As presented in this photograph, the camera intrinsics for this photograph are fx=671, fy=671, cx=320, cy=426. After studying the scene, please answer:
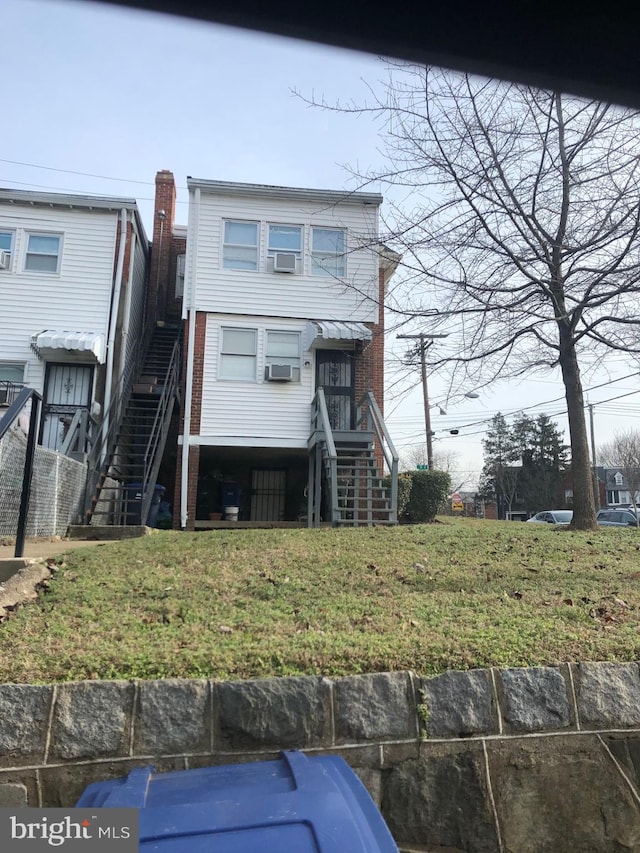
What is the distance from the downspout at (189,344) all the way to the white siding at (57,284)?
1695 millimetres

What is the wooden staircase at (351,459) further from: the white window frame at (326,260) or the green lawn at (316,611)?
the green lawn at (316,611)

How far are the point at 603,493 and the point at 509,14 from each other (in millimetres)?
60124

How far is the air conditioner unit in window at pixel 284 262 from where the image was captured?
48.5 ft

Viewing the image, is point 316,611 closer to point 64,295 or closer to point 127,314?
point 127,314

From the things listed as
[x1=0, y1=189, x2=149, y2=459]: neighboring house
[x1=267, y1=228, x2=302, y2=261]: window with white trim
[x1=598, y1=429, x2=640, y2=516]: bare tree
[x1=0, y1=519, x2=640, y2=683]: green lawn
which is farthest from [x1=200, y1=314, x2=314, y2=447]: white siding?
[x1=598, y1=429, x2=640, y2=516]: bare tree

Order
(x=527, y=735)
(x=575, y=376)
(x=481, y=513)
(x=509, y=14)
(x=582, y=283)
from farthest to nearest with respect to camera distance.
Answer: (x=481, y=513) → (x=575, y=376) → (x=582, y=283) → (x=527, y=735) → (x=509, y=14)

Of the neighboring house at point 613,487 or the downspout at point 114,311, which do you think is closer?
the downspout at point 114,311

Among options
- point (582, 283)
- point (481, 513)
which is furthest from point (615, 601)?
point (481, 513)

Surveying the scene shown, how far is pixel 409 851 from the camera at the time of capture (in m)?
2.83

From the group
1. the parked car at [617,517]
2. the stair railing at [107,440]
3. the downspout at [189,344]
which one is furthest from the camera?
the parked car at [617,517]

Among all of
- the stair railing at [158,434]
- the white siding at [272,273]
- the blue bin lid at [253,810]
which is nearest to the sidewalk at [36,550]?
the stair railing at [158,434]

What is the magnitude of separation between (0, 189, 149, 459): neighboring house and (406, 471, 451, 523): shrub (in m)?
6.77

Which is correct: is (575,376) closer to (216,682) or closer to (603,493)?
(216,682)

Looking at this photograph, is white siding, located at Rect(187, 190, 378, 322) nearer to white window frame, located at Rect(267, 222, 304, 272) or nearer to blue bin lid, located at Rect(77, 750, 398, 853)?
white window frame, located at Rect(267, 222, 304, 272)
